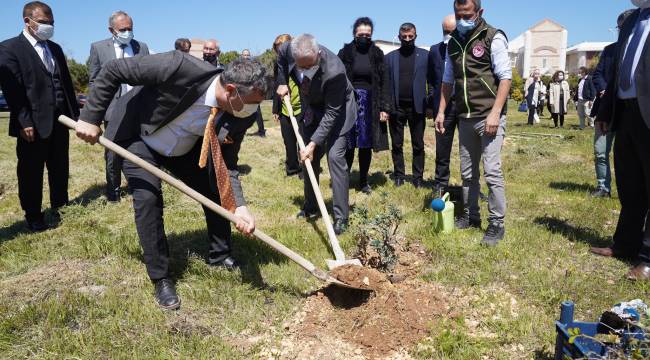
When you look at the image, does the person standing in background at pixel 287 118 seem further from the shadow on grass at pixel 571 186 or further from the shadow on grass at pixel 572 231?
the shadow on grass at pixel 571 186

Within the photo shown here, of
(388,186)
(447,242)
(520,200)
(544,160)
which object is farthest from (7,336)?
(544,160)

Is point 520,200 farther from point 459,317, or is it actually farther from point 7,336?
point 7,336

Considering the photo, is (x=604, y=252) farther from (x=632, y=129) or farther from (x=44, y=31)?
(x=44, y=31)

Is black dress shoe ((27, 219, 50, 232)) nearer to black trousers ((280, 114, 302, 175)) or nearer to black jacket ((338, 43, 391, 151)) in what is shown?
black trousers ((280, 114, 302, 175))

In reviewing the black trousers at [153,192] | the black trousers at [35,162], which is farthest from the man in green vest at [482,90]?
the black trousers at [35,162]

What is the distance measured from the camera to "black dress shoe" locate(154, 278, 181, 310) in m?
3.37

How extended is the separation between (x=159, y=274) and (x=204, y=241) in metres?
1.13

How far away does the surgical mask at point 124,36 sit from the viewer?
5777mm

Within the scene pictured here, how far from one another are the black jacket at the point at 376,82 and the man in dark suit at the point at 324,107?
120cm

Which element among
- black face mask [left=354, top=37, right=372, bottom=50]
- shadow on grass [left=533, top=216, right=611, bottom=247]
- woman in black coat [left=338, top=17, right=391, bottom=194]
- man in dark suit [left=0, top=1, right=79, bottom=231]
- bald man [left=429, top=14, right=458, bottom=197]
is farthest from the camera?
woman in black coat [left=338, top=17, right=391, bottom=194]

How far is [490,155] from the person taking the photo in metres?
4.18

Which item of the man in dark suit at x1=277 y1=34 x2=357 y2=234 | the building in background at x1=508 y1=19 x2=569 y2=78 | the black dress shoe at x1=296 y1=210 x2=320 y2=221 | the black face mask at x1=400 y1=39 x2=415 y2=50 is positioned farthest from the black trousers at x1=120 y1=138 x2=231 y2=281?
the building in background at x1=508 y1=19 x2=569 y2=78

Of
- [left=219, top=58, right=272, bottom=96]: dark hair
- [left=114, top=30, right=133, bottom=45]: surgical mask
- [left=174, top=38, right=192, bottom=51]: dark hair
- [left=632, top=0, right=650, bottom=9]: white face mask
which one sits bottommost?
[left=219, top=58, right=272, bottom=96]: dark hair

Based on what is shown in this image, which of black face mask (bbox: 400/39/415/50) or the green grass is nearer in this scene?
the green grass
